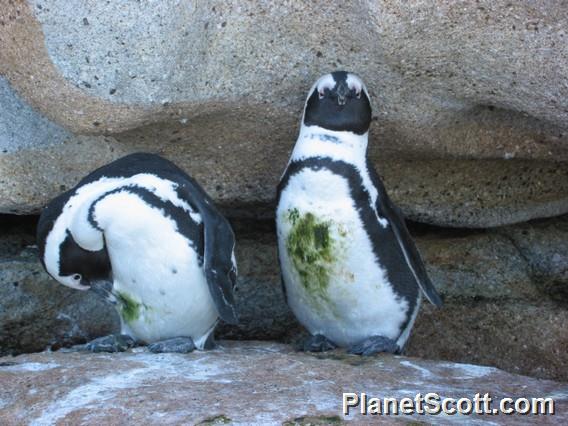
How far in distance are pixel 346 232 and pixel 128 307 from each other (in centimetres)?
53

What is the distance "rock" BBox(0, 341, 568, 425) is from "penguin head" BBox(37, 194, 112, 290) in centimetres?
19

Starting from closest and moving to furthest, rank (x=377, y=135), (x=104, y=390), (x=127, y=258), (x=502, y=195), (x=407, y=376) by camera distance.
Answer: (x=104, y=390)
(x=407, y=376)
(x=127, y=258)
(x=377, y=135)
(x=502, y=195)

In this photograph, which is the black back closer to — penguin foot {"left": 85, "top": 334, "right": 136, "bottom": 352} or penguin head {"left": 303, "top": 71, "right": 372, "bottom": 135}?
penguin foot {"left": 85, "top": 334, "right": 136, "bottom": 352}

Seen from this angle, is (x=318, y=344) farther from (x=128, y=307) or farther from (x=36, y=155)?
(x=36, y=155)

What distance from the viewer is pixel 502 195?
2867 mm

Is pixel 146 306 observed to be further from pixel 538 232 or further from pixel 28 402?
pixel 538 232

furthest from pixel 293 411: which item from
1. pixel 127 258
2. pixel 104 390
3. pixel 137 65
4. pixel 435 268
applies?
pixel 435 268

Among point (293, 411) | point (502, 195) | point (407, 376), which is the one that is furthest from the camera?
point (502, 195)

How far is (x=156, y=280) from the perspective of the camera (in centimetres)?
240

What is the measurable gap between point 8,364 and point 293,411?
2.24ft

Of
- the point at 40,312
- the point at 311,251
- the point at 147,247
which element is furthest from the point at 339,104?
the point at 40,312

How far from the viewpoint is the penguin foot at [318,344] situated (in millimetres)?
2574

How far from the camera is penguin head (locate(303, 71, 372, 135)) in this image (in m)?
2.42

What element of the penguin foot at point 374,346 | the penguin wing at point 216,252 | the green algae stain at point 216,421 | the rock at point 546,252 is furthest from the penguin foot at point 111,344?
the rock at point 546,252
